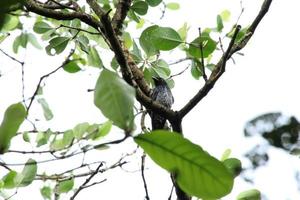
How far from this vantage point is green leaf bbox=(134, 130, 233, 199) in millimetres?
521

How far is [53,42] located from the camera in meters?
1.98

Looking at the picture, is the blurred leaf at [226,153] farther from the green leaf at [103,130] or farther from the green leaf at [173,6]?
the green leaf at [173,6]

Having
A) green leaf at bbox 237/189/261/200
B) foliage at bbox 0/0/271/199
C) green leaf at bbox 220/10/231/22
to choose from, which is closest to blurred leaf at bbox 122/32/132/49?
foliage at bbox 0/0/271/199

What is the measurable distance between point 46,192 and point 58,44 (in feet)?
2.46

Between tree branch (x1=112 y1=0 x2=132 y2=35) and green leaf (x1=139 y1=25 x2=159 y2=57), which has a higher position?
tree branch (x1=112 y1=0 x2=132 y2=35)

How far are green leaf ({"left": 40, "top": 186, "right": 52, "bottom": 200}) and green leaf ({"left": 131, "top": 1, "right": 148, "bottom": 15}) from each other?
98 cm

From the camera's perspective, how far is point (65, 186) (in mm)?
1984

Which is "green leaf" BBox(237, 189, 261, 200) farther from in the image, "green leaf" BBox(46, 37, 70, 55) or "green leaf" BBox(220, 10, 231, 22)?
"green leaf" BBox(220, 10, 231, 22)

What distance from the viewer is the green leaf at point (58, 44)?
199 centimetres

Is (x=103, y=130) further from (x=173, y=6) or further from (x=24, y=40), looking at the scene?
(x=173, y=6)

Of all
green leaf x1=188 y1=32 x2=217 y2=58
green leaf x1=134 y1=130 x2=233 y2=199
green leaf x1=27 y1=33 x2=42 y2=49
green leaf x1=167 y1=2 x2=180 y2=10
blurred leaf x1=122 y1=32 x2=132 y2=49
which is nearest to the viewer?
green leaf x1=134 y1=130 x2=233 y2=199

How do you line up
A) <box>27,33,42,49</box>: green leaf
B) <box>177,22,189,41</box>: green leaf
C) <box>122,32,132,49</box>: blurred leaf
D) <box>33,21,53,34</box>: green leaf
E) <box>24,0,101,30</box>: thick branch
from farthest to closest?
<box>27,33,42,49</box>: green leaf < <box>122,32,132,49</box>: blurred leaf < <box>33,21,53,34</box>: green leaf < <box>177,22,189,41</box>: green leaf < <box>24,0,101,30</box>: thick branch

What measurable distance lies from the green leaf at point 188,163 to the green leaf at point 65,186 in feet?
4.83

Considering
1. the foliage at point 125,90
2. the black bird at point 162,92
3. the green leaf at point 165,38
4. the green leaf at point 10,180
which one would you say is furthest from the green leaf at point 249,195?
the black bird at point 162,92
